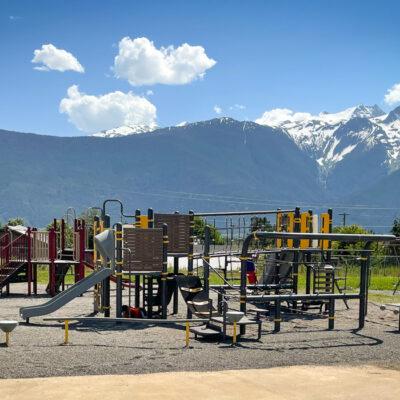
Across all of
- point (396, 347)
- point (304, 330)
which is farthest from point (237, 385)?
point (304, 330)

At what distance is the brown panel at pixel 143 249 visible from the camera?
1834cm

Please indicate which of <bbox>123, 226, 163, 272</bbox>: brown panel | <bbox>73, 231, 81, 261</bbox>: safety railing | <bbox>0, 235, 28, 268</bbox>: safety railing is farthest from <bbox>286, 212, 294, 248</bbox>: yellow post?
<bbox>0, 235, 28, 268</bbox>: safety railing

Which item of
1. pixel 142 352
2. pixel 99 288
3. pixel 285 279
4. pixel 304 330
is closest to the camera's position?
pixel 142 352

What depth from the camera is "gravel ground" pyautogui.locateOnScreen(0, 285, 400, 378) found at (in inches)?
492

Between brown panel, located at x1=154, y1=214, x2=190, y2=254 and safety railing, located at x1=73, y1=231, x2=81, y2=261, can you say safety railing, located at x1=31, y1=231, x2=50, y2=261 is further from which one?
brown panel, located at x1=154, y1=214, x2=190, y2=254

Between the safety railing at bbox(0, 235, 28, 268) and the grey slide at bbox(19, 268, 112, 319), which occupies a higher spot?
the safety railing at bbox(0, 235, 28, 268)

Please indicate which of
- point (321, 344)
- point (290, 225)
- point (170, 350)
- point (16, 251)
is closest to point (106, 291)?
point (170, 350)

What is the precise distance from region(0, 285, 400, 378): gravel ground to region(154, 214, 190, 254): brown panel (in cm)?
287

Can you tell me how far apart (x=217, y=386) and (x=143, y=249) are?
24.9 feet

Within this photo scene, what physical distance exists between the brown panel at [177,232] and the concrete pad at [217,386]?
8177 mm

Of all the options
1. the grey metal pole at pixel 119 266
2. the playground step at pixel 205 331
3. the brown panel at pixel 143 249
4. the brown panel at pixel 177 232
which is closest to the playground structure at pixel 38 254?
the brown panel at pixel 177 232

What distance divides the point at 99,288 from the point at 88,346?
19.3ft

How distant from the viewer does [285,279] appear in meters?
21.7

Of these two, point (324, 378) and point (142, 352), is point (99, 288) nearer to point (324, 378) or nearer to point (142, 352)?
point (142, 352)
